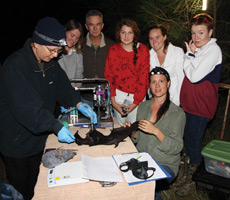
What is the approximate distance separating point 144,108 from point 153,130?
18.7 inches

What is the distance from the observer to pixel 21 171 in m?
2.07

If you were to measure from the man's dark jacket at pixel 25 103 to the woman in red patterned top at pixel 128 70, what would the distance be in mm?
981

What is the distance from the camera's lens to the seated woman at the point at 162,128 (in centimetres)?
205

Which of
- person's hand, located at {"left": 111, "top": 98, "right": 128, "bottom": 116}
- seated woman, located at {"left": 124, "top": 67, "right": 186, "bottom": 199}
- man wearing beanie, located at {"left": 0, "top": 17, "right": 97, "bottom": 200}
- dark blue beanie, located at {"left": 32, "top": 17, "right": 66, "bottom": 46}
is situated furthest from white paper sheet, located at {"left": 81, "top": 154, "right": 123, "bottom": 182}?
person's hand, located at {"left": 111, "top": 98, "right": 128, "bottom": 116}

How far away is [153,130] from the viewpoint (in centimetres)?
203

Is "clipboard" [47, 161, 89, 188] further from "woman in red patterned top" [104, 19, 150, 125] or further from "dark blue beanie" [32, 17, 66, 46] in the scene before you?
"woman in red patterned top" [104, 19, 150, 125]

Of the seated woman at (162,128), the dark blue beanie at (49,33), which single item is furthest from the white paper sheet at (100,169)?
the dark blue beanie at (49,33)

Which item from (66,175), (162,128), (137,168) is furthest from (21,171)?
(162,128)

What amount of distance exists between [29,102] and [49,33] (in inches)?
21.6

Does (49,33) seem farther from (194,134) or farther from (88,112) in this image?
(194,134)

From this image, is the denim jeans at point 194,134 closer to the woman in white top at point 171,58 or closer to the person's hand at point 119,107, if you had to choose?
the woman in white top at point 171,58

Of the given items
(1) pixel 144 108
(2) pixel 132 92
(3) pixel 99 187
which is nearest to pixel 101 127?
(1) pixel 144 108

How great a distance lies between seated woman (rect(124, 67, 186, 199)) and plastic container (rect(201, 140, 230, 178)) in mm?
512

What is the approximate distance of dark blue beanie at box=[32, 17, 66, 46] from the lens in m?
1.71
